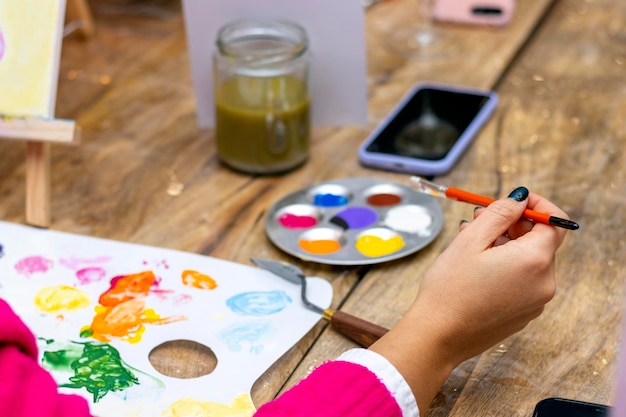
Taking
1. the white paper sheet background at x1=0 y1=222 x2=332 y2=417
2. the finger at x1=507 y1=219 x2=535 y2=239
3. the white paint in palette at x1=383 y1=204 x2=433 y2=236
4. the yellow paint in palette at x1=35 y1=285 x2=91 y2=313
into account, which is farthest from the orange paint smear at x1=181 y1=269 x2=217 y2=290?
the finger at x1=507 y1=219 x2=535 y2=239

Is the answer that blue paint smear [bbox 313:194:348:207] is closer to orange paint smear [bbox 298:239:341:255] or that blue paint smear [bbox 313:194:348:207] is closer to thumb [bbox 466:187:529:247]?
orange paint smear [bbox 298:239:341:255]

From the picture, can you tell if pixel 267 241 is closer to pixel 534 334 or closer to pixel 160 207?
pixel 160 207

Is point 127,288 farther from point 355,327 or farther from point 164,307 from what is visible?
point 355,327

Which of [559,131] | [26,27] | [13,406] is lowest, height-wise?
[559,131]

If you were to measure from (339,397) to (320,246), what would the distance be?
0.33 m

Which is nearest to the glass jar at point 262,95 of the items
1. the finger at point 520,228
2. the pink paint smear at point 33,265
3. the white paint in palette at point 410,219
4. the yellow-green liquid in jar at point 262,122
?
the yellow-green liquid in jar at point 262,122

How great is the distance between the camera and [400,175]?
1.22m

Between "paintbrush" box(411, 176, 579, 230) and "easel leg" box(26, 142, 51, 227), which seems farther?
"easel leg" box(26, 142, 51, 227)

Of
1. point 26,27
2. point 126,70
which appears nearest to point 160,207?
point 26,27

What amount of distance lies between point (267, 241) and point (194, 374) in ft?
0.88

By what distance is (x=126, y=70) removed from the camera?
1.57 m

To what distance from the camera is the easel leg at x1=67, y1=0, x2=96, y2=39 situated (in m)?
1.65

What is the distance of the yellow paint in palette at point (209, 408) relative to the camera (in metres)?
0.79

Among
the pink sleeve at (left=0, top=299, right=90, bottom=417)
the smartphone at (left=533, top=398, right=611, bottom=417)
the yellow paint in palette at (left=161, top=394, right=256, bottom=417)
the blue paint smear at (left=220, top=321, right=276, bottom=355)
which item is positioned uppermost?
the pink sleeve at (left=0, top=299, right=90, bottom=417)
